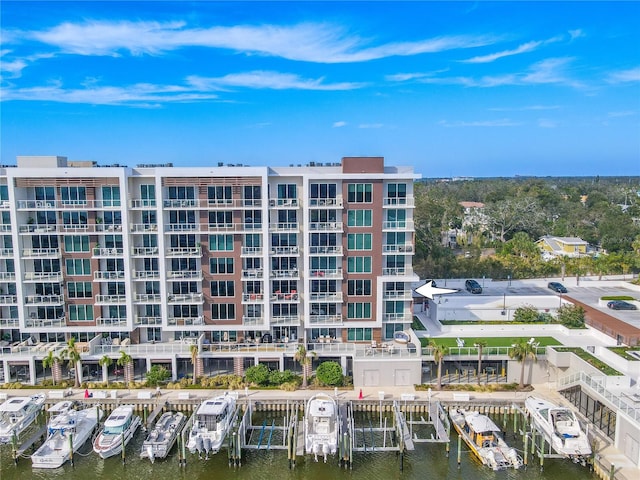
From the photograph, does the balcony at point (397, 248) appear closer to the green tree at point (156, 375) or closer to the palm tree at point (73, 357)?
the green tree at point (156, 375)

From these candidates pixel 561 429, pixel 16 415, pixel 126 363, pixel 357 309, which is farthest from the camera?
pixel 357 309

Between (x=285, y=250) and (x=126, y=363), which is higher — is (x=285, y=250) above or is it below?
above

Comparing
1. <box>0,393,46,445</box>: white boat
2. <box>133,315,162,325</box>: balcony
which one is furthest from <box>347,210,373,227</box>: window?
<box>0,393,46,445</box>: white boat

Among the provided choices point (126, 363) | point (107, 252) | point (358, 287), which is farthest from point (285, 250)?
point (126, 363)

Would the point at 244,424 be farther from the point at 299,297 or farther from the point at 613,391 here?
the point at 613,391

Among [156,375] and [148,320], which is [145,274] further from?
[156,375]

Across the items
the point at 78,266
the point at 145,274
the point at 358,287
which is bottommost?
the point at 358,287

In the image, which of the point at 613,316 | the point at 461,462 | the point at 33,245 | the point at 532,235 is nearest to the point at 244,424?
→ the point at 461,462

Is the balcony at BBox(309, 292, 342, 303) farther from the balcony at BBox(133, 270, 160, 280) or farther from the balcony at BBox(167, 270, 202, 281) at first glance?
the balcony at BBox(133, 270, 160, 280)
